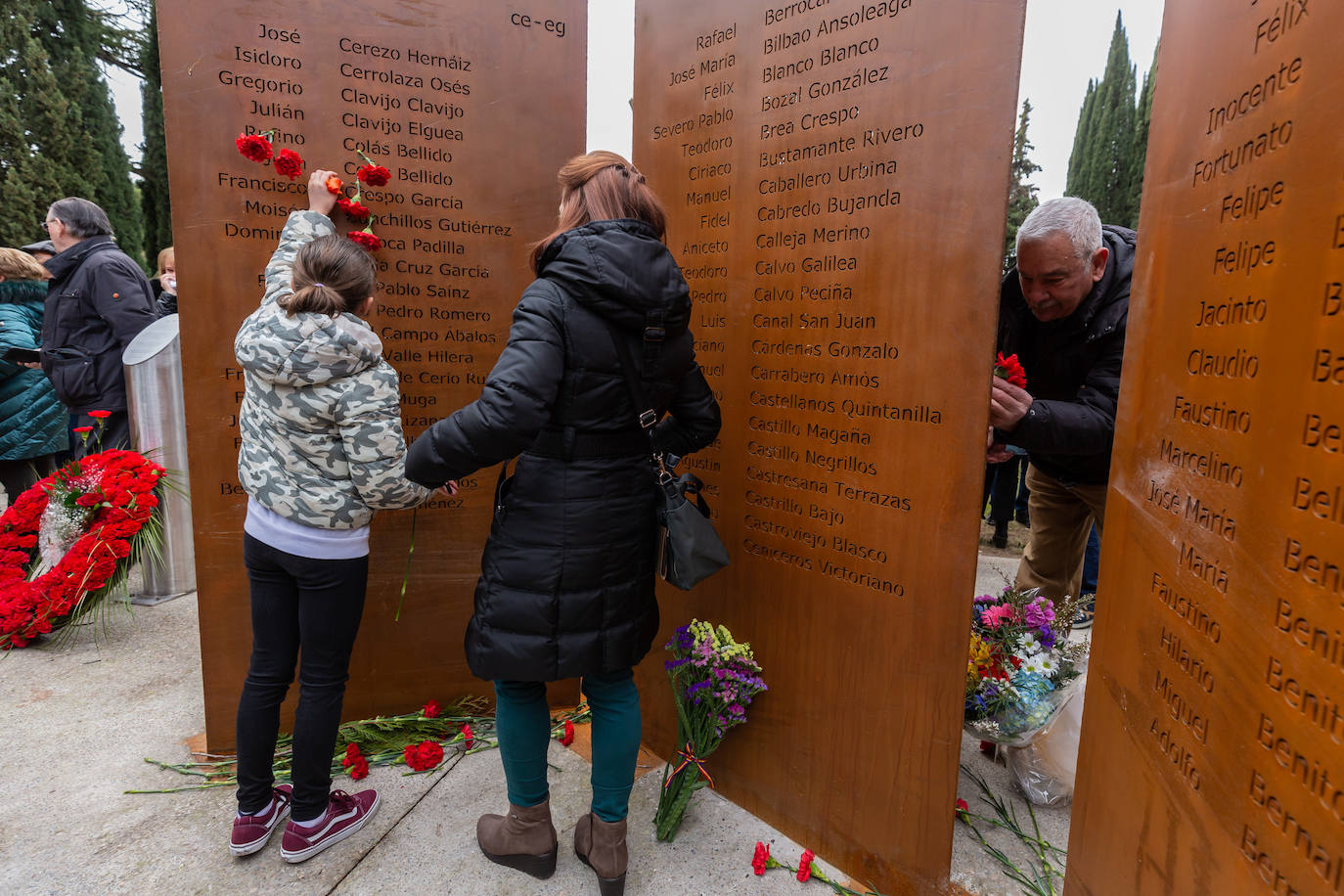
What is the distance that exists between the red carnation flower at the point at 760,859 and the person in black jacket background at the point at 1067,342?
5.12 feet

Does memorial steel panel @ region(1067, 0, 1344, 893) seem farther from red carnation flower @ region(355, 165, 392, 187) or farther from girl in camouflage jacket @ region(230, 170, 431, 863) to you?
red carnation flower @ region(355, 165, 392, 187)

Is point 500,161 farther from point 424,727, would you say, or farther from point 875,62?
point 424,727

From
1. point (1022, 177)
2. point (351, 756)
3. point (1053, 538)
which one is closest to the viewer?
point (351, 756)

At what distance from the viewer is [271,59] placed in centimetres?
269

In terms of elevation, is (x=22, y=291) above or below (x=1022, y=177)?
below

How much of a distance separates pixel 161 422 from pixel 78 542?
85 centimetres

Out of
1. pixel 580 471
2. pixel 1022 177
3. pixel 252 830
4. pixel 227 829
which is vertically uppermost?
pixel 1022 177

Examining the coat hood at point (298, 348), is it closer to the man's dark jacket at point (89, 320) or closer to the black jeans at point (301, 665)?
the black jeans at point (301, 665)

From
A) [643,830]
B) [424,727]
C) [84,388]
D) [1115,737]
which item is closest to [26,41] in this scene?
[84,388]

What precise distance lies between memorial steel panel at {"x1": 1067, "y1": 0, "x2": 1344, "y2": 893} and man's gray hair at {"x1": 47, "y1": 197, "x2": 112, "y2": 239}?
17.6 ft

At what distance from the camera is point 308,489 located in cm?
220

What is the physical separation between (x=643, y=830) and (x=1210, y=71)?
8.46 ft

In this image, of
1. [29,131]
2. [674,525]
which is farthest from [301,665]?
[29,131]

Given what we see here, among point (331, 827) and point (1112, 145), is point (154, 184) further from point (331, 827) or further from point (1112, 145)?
point (1112, 145)
